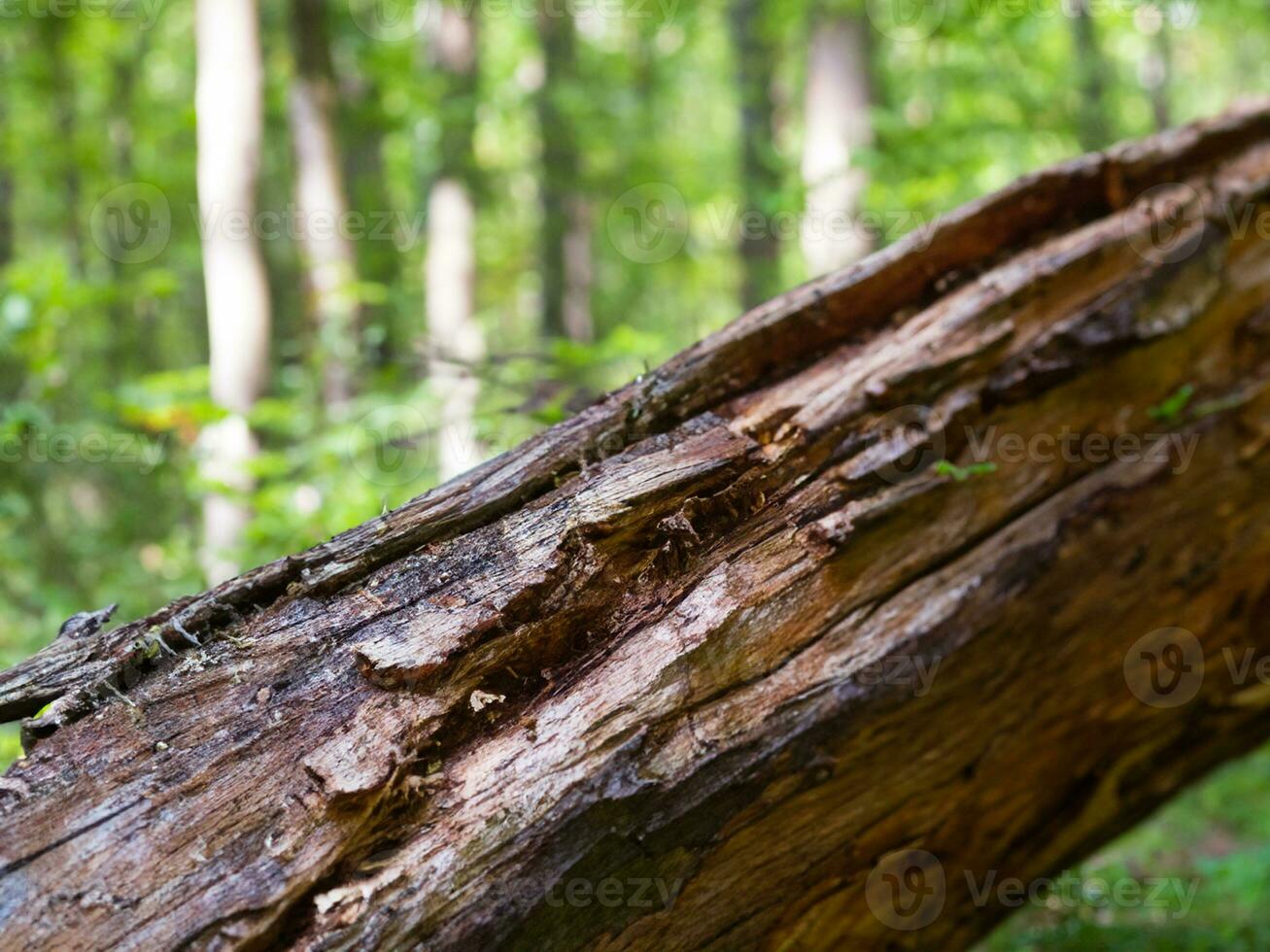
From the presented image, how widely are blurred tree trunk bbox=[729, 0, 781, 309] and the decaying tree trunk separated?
7.30 m

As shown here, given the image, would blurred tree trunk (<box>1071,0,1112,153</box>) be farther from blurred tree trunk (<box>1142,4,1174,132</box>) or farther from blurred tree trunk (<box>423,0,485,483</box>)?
blurred tree trunk (<box>423,0,485,483</box>)

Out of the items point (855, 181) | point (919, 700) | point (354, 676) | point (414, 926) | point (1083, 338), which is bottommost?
point (919, 700)

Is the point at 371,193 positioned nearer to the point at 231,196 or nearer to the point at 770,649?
the point at 231,196

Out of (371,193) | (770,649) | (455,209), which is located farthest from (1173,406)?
(371,193)

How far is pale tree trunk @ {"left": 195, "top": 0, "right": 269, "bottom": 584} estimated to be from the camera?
6312 millimetres

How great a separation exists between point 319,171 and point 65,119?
257 inches

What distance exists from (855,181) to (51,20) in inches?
339


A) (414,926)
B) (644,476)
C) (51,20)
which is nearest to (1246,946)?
(644,476)

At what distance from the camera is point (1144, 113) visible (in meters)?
15.0

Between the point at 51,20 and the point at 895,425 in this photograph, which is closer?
the point at 895,425

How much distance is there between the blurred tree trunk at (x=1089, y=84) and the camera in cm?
726

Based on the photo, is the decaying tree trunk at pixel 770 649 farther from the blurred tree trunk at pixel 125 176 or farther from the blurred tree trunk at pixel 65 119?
the blurred tree trunk at pixel 125 176

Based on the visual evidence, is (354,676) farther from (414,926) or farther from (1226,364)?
(1226,364)

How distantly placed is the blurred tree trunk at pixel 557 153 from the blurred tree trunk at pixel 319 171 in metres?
2.47
